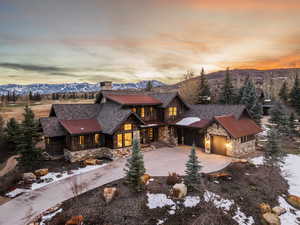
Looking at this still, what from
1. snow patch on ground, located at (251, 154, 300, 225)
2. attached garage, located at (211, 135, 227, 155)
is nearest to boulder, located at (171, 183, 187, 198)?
snow patch on ground, located at (251, 154, 300, 225)

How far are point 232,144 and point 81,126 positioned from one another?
57.1ft

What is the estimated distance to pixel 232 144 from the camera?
67.4ft

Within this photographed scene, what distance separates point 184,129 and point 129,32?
1593 cm

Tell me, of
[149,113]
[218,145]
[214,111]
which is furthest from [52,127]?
[214,111]

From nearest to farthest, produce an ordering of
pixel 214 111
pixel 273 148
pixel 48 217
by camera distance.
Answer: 1. pixel 48 217
2. pixel 273 148
3. pixel 214 111

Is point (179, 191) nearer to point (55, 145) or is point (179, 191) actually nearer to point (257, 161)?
point (257, 161)

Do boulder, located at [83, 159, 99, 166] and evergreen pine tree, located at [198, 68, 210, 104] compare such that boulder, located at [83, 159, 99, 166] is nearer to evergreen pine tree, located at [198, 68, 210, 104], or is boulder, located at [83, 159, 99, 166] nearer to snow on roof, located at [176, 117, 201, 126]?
snow on roof, located at [176, 117, 201, 126]

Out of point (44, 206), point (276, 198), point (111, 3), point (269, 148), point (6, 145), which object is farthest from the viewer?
point (6, 145)

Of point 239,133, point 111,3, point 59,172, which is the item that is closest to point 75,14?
point 111,3

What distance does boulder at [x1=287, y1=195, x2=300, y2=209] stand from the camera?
1239 centimetres

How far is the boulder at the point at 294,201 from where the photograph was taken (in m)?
12.4

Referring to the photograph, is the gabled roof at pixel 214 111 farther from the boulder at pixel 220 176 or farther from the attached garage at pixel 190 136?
the boulder at pixel 220 176

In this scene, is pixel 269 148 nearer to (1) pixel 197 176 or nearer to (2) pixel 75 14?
(1) pixel 197 176

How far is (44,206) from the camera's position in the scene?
37.8 feet
